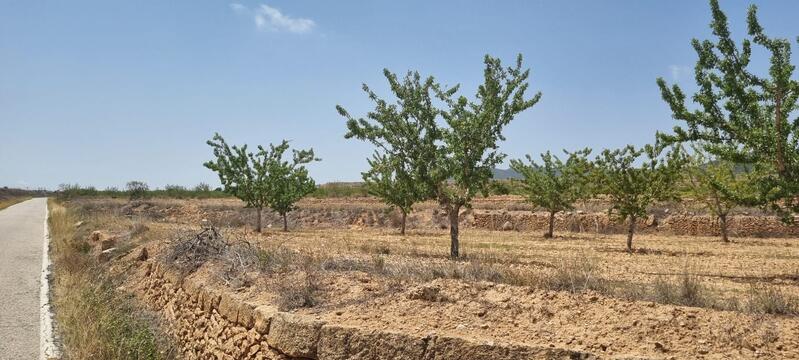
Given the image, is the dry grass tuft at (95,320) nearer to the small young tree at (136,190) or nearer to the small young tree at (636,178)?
the small young tree at (636,178)

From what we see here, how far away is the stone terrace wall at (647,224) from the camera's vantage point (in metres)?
31.1

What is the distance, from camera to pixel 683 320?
6.56m

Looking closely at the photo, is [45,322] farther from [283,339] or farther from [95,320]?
[283,339]

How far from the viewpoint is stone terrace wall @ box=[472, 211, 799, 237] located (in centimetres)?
3112

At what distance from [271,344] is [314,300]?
0.88 m

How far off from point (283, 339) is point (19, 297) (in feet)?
32.3

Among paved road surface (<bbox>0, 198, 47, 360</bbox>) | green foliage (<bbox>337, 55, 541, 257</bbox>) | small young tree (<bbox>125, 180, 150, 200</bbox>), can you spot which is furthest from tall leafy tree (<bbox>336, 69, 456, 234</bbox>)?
small young tree (<bbox>125, 180, 150, 200</bbox>)

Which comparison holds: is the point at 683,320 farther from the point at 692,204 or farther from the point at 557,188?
the point at 692,204

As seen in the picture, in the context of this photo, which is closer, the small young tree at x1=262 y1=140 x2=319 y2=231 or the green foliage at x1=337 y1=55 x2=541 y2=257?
the green foliage at x1=337 y1=55 x2=541 y2=257

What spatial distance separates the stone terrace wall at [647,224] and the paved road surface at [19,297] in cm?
2456

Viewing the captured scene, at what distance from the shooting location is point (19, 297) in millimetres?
14078

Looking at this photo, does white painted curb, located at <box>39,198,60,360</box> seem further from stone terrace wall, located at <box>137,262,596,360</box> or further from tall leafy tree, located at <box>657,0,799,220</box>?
tall leafy tree, located at <box>657,0,799,220</box>

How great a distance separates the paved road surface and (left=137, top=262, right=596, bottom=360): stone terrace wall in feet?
8.16

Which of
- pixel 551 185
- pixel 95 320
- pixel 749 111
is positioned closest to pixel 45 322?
pixel 95 320
